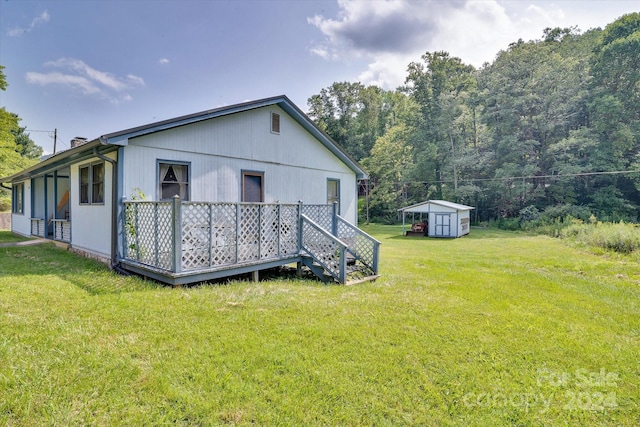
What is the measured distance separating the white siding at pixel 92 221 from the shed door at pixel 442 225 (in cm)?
1771

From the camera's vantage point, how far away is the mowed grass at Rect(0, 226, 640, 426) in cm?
244

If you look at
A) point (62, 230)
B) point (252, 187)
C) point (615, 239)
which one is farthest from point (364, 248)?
point (615, 239)

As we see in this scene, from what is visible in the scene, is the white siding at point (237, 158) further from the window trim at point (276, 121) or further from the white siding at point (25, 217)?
the white siding at point (25, 217)

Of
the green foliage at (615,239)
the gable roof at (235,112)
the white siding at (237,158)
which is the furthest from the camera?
the green foliage at (615,239)

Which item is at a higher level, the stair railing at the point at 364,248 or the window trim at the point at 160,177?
the window trim at the point at 160,177

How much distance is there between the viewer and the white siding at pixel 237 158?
21.7ft

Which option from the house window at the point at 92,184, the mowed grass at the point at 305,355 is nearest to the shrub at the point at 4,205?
the house window at the point at 92,184

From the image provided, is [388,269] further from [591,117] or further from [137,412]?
[591,117]

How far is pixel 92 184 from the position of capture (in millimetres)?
7570

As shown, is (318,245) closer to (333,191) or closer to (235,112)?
(235,112)

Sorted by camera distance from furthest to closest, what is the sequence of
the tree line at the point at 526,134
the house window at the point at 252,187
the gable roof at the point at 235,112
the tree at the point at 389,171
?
the tree at the point at 389,171
the tree line at the point at 526,134
the house window at the point at 252,187
the gable roof at the point at 235,112

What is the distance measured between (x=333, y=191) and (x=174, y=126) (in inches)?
231

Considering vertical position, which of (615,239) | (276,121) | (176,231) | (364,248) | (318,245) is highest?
(276,121)

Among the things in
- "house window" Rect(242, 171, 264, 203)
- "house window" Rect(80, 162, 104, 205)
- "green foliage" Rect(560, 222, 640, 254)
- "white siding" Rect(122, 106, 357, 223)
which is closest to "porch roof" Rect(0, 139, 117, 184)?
"house window" Rect(80, 162, 104, 205)
